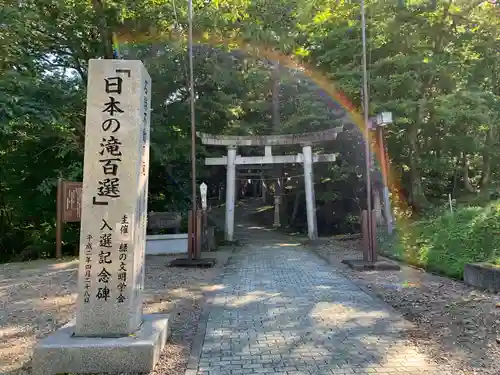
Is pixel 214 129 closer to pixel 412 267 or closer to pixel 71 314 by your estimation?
pixel 412 267

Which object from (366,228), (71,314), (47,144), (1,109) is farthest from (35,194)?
(366,228)

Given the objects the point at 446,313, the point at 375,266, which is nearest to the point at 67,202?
the point at 375,266

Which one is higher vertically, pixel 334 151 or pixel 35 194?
pixel 334 151

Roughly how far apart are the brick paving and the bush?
2.65 m

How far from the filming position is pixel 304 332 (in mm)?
5262

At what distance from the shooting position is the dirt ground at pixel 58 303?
15.2ft

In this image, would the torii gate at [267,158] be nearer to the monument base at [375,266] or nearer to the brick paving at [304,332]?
the monument base at [375,266]

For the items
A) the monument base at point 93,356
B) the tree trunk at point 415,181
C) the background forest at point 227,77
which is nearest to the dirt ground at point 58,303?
the monument base at point 93,356

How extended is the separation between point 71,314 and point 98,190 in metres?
2.79

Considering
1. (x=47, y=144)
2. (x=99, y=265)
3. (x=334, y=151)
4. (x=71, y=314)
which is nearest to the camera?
(x=99, y=265)

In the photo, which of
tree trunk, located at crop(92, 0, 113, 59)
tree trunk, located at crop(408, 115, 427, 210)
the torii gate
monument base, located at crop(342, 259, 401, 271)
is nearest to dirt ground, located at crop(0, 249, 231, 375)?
monument base, located at crop(342, 259, 401, 271)

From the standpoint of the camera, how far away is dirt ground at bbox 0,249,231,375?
464 cm

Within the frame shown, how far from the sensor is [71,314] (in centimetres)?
631

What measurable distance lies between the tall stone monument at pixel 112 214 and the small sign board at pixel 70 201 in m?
8.55
